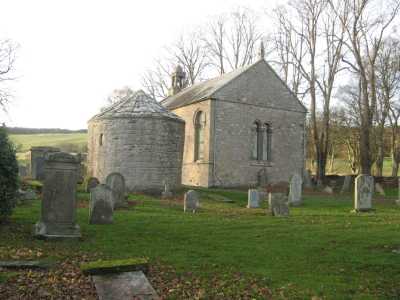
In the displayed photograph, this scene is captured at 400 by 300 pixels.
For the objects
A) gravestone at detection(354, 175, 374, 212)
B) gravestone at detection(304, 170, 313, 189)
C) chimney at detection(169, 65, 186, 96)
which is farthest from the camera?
chimney at detection(169, 65, 186, 96)

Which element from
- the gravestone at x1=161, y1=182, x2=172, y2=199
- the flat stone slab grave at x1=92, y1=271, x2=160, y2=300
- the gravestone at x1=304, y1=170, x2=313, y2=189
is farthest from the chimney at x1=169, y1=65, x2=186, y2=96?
the flat stone slab grave at x1=92, y1=271, x2=160, y2=300

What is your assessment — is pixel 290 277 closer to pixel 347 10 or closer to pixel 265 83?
pixel 265 83

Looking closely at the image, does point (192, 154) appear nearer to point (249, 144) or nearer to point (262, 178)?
point (249, 144)

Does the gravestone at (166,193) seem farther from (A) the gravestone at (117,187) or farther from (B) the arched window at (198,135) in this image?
(B) the arched window at (198,135)

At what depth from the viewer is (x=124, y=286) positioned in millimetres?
5867

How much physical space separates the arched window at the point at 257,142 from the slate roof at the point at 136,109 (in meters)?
8.08

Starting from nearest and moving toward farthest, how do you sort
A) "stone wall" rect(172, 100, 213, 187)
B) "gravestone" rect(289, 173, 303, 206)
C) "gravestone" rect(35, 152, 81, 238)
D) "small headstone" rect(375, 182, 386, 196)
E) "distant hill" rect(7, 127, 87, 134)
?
1. "gravestone" rect(35, 152, 81, 238)
2. "gravestone" rect(289, 173, 303, 206)
3. "small headstone" rect(375, 182, 386, 196)
4. "stone wall" rect(172, 100, 213, 187)
5. "distant hill" rect(7, 127, 87, 134)

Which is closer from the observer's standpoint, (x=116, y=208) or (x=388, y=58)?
(x=116, y=208)

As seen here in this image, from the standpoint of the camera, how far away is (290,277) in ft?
22.2

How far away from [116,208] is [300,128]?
19.4 meters

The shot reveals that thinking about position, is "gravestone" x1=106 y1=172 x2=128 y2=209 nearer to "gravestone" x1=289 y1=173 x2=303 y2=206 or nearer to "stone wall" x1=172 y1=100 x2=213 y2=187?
"gravestone" x1=289 y1=173 x2=303 y2=206

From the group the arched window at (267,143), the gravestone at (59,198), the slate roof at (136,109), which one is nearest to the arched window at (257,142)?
the arched window at (267,143)

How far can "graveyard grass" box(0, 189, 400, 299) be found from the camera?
247 inches

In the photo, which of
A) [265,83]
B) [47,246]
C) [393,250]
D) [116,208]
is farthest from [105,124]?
[393,250]
